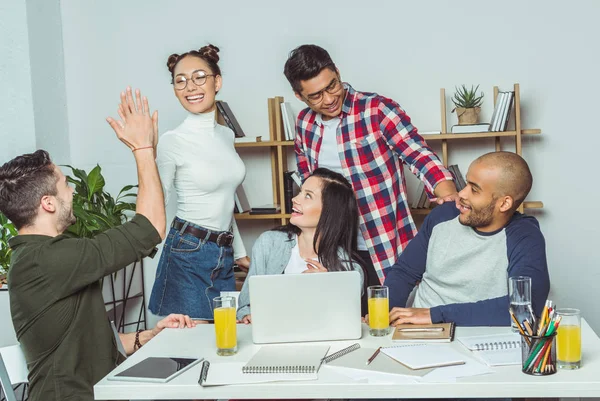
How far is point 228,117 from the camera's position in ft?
11.8

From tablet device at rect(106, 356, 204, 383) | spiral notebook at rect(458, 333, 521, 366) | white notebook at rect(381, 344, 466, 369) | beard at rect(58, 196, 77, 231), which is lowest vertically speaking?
tablet device at rect(106, 356, 204, 383)

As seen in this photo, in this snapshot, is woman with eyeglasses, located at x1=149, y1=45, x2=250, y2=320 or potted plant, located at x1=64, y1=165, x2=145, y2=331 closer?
woman with eyeglasses, located at x1=149, y1=45, x2=250, y2=320

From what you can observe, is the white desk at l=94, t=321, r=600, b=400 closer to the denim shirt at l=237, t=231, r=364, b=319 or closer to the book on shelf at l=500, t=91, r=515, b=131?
the denim shirt at l=237, t=231, r=364, b=319

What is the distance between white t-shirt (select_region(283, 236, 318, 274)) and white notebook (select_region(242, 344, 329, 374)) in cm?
67

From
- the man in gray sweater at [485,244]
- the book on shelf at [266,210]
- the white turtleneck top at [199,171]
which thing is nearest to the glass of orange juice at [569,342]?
the man in gray sweater at [485,244]

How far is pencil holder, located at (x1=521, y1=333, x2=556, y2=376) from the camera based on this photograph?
1475 mm

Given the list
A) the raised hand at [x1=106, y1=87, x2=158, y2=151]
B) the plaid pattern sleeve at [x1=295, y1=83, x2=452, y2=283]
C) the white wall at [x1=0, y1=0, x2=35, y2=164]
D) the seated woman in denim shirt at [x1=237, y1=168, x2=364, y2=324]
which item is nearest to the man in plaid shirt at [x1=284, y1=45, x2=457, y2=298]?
the plaid pattern sleeve at [x1=295, y1=83, x2=452, y2=283]

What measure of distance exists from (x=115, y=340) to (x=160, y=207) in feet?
1.28

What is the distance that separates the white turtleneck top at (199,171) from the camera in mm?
2588

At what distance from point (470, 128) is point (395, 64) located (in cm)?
56

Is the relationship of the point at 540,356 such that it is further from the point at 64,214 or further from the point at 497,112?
the point at 497,112

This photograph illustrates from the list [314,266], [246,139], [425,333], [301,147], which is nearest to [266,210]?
[246,139]

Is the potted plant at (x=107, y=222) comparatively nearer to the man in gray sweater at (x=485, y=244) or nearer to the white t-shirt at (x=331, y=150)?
the white t-shirt at (x=331, y=150)

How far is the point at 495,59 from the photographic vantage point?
3.64 metres
